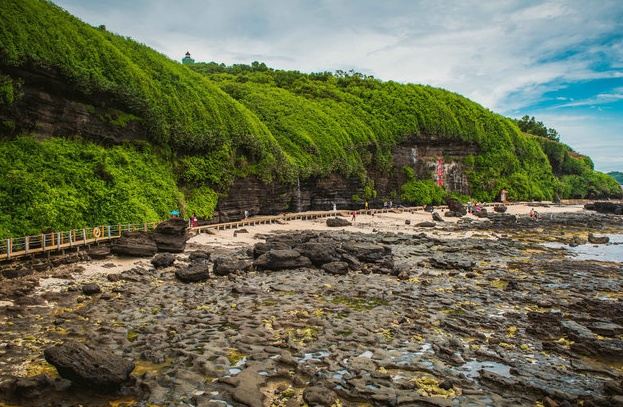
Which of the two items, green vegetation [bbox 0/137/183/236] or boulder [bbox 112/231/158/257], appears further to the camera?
boulder [bbox 112/231/158/257]

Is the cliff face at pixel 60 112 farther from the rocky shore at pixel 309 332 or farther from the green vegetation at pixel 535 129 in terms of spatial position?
the green vegetation at pixel 535 129

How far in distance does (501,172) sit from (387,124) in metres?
32.3

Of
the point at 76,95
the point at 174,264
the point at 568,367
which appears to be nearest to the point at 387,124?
the point at 76,95

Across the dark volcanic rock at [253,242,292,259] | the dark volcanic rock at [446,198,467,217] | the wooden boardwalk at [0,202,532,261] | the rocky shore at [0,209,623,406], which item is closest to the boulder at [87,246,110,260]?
the rocky shore at [0,209,623,406]

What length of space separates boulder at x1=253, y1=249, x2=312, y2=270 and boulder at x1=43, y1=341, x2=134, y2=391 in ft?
52.6

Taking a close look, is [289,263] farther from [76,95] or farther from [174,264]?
[76,95]

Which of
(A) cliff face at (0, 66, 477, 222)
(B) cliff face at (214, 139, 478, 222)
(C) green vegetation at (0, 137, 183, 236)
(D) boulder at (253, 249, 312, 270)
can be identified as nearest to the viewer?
(C) green vegetation at (0, 137, 183, 236)

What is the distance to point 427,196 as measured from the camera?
84.7 m

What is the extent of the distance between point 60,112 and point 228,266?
22.3m

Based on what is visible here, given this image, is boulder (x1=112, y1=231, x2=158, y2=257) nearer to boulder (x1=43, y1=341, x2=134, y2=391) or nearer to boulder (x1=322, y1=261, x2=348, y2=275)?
boulder (x1=322, y1=261, x2=348, y2=275)

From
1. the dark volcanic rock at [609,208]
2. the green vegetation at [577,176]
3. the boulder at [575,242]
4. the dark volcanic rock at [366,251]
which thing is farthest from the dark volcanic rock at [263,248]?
the green vegetation at [577,176]

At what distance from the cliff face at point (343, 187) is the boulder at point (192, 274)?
24418mm

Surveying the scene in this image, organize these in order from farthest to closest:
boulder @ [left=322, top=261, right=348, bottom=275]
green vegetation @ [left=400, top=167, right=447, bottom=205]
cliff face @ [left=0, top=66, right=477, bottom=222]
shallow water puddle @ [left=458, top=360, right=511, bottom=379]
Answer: green vegetation @ [left=400, top=167, right=447, bottom=205]
cliff face @ [left=0, top=66, right=477, bottom=222]
boulder @ [left=322, top=261, right=348, bottom=275]
shallow water puddle @ [left=458, top=360, right=511, bottom=379]

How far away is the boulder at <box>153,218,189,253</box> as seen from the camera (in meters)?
29.6
